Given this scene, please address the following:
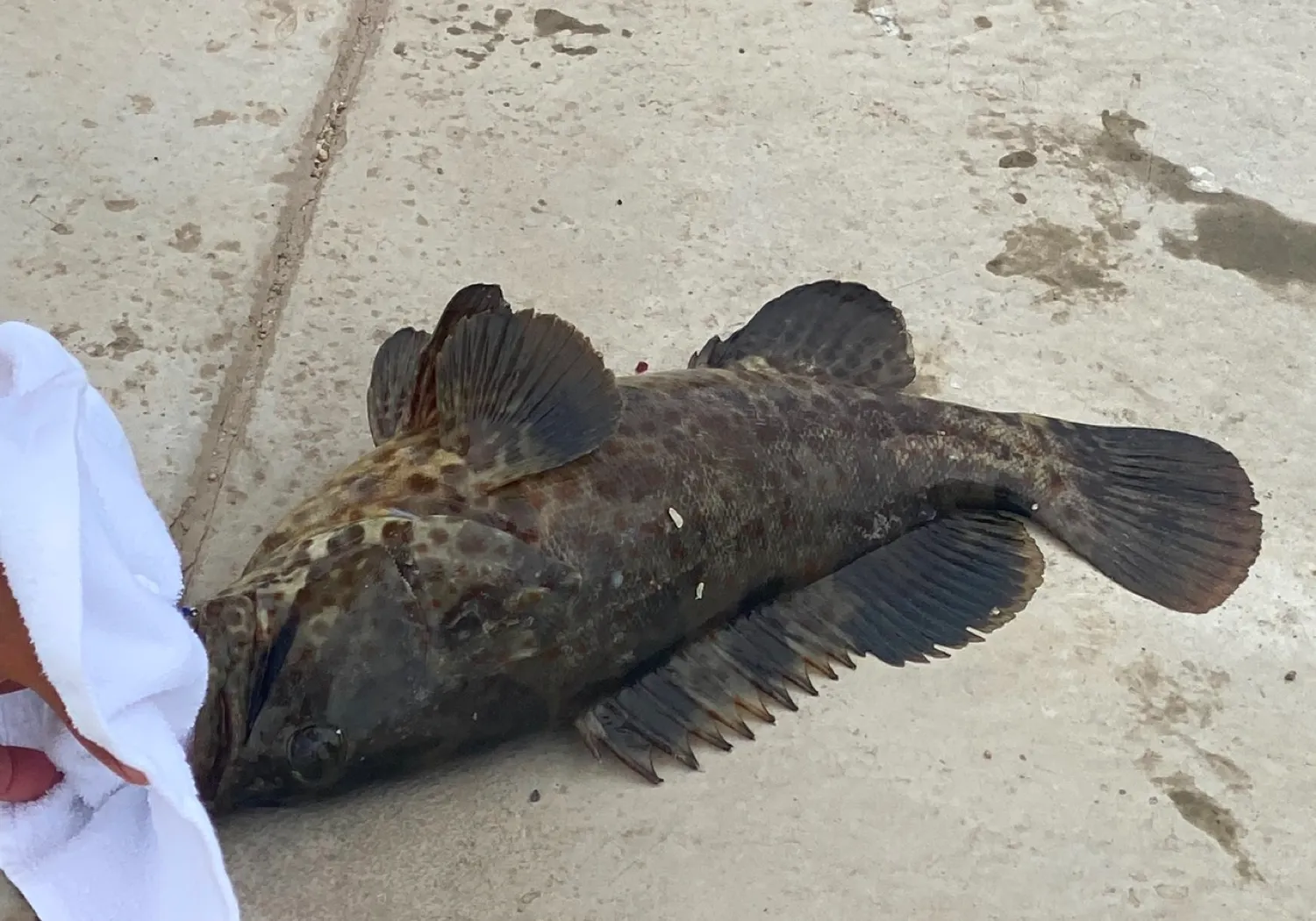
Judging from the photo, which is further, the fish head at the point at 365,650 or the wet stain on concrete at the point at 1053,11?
the wet stain on concrete at the point at 1053,11

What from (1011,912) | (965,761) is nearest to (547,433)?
(965,761)

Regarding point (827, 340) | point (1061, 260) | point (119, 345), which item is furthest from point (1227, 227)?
point (119, 345)

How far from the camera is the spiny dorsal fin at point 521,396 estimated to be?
2332 millimetres

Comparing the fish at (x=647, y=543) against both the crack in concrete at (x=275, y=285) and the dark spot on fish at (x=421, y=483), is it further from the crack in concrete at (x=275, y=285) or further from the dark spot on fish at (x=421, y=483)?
the crack in concrete at (x=275, y=285)

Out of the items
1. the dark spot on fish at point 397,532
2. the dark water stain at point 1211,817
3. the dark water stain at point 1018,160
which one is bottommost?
the dark water stain at point 1211,817

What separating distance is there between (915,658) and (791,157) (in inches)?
69.0

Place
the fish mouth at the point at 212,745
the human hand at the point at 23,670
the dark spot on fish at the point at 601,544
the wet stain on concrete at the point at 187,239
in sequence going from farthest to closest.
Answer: the wet stain on concrete at the point at 187,239 < the dark spot on fish at the point at 601,544 < the fish mouth at the point at 212,745 < the human hand at the point at 23,670

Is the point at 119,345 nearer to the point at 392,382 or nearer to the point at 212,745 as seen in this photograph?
the point at 392,382

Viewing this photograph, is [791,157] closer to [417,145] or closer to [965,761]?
[417,145]

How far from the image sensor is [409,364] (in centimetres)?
266

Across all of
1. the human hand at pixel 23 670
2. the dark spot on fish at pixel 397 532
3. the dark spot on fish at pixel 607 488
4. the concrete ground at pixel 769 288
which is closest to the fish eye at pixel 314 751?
→ the concrete ground at pixel 769 288

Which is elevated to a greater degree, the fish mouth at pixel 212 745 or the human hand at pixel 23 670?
the human hand at pixel 23 670

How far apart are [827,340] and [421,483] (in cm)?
112

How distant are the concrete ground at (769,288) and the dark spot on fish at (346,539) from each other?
50 centimetres
